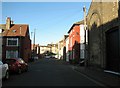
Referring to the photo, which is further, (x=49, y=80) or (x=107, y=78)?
(x=107, y=78)

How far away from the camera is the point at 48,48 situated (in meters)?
178

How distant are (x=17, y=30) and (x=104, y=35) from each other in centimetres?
3955

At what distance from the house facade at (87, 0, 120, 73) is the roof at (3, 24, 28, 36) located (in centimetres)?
3047

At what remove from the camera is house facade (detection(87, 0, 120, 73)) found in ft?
69.3

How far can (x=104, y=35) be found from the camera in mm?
24219

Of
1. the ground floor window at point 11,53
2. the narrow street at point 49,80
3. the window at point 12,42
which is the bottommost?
the narrow street at point 49,80

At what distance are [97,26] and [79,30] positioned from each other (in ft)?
101

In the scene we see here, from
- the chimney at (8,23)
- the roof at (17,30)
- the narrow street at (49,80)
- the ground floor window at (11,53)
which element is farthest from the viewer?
the chimney at (8,23)

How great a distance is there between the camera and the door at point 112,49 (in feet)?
69.1

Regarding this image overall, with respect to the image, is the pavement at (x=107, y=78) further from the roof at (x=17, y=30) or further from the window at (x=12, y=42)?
the roof at (x=17, y=30)

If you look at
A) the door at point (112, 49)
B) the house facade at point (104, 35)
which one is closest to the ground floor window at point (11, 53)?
the house facade at point (104, 35)

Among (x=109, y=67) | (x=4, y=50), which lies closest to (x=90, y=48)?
(x=109, y=67)

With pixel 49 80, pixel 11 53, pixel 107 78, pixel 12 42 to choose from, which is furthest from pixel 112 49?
pixel 12 42

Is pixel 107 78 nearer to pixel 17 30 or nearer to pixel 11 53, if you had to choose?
pixel 11 53
